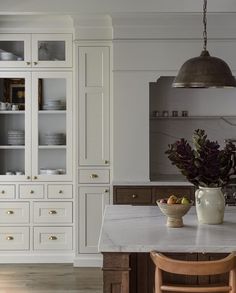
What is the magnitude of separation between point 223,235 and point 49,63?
10.4 feet

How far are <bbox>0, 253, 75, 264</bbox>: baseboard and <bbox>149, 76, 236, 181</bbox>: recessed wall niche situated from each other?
47.7 inches

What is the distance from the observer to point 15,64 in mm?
5504

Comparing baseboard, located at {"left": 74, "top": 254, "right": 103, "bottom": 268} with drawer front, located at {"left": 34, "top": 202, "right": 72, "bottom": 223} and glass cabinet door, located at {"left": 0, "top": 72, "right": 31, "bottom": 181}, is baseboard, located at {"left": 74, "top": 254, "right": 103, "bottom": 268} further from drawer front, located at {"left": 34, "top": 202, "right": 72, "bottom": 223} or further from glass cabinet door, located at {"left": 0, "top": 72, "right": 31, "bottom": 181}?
glass cabinet door, located at {"left": 0, "top": 72, "right": 31, "bottom": 181}

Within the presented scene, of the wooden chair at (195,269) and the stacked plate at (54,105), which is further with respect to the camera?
the stacked plate at (54,105)

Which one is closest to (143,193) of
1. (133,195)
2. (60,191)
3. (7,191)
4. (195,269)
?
(133,195)

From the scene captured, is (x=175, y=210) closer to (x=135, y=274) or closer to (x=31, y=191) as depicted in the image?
(x=135, y=274)

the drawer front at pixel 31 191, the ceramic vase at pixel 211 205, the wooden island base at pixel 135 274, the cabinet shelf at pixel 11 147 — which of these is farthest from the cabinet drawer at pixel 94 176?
the wooden island base at pixel 135 274

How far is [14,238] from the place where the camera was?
5602 millimetres

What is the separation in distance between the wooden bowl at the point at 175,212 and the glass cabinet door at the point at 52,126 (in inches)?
103

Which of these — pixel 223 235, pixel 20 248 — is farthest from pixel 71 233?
pixel 223 235

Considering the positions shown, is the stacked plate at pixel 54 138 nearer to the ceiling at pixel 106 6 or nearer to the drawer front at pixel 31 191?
the drawer front at pixel 31 191

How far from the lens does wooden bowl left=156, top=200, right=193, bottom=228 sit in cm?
301

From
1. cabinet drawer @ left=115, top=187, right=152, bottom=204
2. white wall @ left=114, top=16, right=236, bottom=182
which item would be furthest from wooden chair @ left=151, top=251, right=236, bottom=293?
white wall @ left=114, top=16, right=236, bottom=182

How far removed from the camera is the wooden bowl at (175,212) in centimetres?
301
